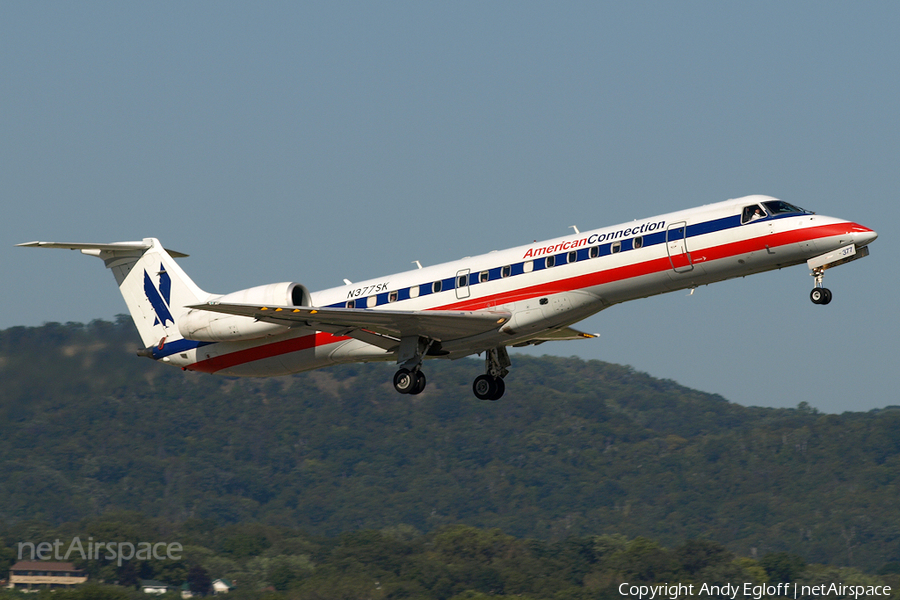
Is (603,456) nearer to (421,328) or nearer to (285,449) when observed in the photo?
(285,449)

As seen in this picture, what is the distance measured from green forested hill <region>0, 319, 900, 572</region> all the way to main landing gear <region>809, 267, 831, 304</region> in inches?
3513

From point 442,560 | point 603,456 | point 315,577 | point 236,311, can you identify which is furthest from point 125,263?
point 603,456

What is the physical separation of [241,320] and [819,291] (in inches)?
542

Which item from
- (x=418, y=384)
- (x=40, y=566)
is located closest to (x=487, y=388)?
(x=418, y=384)

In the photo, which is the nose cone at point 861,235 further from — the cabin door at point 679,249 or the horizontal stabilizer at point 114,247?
the horizontal stabilizer at point 114,247

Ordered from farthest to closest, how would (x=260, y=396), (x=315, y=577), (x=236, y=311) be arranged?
(x=260, y=396), (x=315, y=577), (x=236, y=311)

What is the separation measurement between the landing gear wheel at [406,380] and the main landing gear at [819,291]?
30.3 feet

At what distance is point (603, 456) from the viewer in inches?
6777

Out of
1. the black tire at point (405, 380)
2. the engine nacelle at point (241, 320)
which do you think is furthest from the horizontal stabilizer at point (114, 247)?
the black tire at point (405, 380)

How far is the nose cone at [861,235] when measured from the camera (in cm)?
2498

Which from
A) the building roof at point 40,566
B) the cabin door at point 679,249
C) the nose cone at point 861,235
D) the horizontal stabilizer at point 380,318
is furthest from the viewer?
the building roof at point 40,566

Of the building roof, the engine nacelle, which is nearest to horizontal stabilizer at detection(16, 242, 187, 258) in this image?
the engine nacelle

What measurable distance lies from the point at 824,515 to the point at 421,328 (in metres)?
122

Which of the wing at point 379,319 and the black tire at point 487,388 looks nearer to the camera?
the wing at point 379,319
